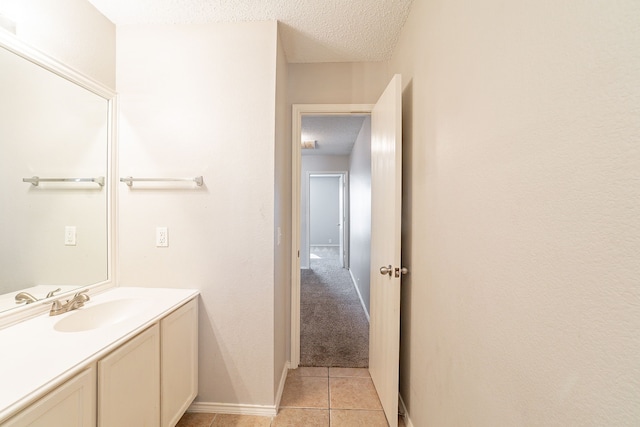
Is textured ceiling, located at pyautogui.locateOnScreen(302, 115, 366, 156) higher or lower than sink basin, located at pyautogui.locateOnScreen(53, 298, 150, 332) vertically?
higher

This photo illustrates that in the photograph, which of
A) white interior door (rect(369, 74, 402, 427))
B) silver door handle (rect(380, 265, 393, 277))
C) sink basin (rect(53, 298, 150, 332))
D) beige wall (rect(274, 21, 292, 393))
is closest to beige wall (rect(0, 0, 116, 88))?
beige wall (rect(274, 21, 292, 393))

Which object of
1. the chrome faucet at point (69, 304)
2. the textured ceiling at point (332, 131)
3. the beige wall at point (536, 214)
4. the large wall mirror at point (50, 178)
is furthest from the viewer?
the textured ceiling at point (332, 131)

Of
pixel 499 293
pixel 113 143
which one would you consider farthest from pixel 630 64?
pixel 113 143

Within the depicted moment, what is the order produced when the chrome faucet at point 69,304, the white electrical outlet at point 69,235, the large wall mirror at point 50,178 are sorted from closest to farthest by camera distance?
the large wall mirror at point 50,178 < the chrome faucet at point 69,304 < the white electrical outlet at point 69,235

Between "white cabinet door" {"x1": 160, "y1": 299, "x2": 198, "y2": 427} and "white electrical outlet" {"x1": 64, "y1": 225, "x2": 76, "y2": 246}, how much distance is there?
732mm

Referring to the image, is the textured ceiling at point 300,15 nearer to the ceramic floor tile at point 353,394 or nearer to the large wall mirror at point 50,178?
the large wall mirror at point 50,178

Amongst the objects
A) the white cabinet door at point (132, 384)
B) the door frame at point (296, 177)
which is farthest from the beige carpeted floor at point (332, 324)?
the white cabinet door at point (132, 384)

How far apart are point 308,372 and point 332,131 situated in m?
3.12

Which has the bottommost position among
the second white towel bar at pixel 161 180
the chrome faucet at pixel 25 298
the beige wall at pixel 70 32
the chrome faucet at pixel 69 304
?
the chrome faucet at pixel 69 304

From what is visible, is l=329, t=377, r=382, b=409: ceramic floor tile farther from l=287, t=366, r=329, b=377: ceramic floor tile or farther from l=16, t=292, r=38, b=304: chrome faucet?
l=16, t=292, r=38, b=304: chrome faucet

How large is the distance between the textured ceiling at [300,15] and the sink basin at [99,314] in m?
1.74

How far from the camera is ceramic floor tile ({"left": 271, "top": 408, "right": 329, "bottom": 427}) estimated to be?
1.48 meters

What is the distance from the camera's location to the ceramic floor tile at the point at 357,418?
148cm

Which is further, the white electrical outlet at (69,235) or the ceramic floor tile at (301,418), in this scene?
the ceramic floor tile at (301,418)
